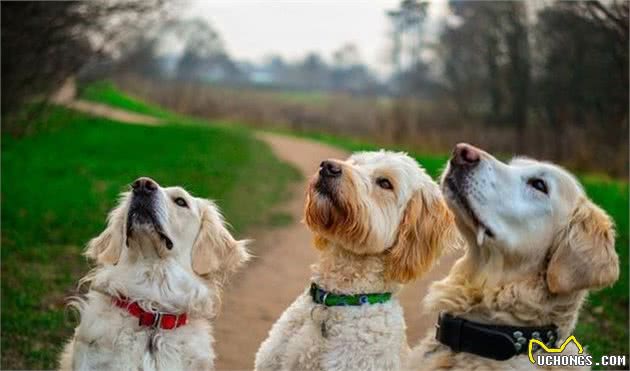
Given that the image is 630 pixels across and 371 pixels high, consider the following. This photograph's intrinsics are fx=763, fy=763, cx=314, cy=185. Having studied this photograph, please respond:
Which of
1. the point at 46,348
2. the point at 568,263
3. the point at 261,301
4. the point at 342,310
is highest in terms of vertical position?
the point at 568,263

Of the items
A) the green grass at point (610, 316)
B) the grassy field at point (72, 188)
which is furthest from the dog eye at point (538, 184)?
the grassy field at point (72, 188)

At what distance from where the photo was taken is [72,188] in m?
14.4

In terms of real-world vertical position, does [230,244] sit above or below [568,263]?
below

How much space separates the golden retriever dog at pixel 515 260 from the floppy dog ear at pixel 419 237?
0.21m

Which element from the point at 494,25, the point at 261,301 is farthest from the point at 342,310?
the point at 494,25

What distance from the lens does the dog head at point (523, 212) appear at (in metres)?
4.21

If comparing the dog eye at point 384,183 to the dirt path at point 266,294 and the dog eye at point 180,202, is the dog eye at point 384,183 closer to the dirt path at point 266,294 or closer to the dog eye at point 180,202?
the dog eye at point 180,202

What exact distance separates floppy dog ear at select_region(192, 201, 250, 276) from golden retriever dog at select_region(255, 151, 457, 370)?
56 cm

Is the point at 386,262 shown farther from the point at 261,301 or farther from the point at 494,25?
the point at 494,25

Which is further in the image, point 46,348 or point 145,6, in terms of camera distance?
point 145,6

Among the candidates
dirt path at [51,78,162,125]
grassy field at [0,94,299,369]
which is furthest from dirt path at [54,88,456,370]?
dirt path at [51,78,162,125]

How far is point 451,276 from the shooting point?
15.2 feet

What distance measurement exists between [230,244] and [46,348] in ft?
7.79

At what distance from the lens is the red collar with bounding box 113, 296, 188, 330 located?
4496mm
